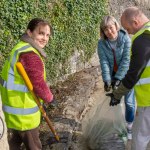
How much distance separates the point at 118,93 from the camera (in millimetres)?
3961

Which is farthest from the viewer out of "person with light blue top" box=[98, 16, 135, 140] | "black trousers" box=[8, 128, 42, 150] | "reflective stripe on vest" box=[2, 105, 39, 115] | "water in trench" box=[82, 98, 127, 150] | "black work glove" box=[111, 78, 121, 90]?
"black work glove" box=[111, 78, 121, 90]

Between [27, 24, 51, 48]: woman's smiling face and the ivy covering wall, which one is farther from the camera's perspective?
the ivy covering wall

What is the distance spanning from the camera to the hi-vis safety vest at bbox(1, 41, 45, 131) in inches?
129

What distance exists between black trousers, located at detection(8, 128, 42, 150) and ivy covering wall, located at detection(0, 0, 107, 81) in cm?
169

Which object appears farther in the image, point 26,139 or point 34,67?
point 26,139

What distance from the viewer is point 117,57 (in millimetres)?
4898

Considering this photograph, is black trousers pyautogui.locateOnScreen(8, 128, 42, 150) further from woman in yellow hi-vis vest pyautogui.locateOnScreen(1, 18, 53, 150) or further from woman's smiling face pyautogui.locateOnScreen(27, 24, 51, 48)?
woman's smiling face pyautogui.locateOnScreen(27, 24, 51, 48)

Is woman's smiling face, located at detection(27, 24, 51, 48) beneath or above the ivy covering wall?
above

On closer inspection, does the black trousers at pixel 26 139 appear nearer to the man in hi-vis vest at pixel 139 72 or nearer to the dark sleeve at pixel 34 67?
the dark sleeve at pixel 34 67

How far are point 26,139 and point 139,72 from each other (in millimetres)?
1252

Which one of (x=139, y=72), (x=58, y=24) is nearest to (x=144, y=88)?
(x=139, y=72)

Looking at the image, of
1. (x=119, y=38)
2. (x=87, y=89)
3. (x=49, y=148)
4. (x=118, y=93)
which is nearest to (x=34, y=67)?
(x=118, y=93)

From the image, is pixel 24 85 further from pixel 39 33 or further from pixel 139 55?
pixel 139 55

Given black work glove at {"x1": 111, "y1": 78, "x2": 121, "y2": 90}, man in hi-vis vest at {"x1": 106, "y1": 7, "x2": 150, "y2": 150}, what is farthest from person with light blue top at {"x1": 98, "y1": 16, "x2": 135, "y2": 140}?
man in hi-vis vest at {"x1": 106, "y1": 7, "x2": 150, "y2": 150}
